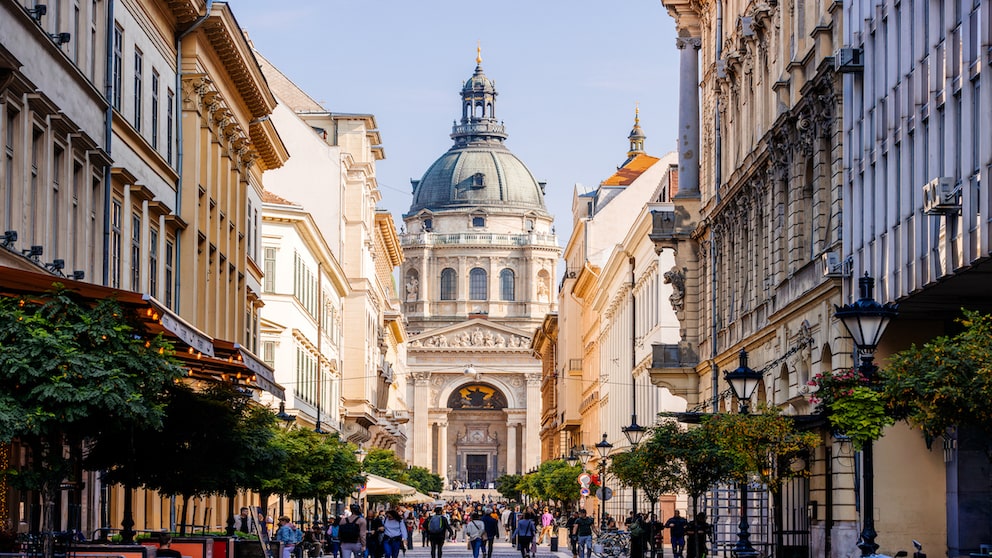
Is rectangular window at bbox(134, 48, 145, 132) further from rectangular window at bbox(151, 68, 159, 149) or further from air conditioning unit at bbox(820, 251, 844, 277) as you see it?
air conditioning unit at bbox(820, 251, 844, 277)

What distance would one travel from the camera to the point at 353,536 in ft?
123

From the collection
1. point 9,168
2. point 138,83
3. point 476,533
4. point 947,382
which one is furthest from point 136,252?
point 947,382

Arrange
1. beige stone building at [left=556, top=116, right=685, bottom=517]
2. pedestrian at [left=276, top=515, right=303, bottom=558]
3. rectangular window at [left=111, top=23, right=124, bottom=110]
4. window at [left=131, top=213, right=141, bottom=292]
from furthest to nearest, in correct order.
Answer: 1. beige stone building at [left=556, top=116, right=685, bottom=517]
2. pedestrian at [left=276, top=515, right=303, bottom=558]
3. window at [left=131, top=213, right=141, bottom=292]
4. rectangular window at [left=111, top=23, right=124, bottom=110]

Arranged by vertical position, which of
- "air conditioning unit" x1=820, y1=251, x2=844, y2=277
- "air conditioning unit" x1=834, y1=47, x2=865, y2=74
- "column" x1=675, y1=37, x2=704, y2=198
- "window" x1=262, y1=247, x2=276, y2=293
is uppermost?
"column" x1=675, y1=37, x2=704, y2=198

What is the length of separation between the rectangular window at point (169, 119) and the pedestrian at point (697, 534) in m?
13.4

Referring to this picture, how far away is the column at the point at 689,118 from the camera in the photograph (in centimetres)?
5478

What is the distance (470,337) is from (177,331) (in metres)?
174

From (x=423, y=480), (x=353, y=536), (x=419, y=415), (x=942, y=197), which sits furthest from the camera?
(x=419, y=415)

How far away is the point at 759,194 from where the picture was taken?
1666 inches

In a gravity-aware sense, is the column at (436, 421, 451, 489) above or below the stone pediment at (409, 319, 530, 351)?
below

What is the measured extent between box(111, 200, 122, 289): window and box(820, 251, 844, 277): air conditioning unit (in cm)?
1253

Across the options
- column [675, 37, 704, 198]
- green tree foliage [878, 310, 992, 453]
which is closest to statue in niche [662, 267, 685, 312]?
column [675, 37, 704, 198]

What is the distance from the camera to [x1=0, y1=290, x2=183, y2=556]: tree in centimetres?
1669

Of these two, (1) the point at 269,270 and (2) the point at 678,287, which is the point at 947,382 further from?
(1) the point at 269,270
